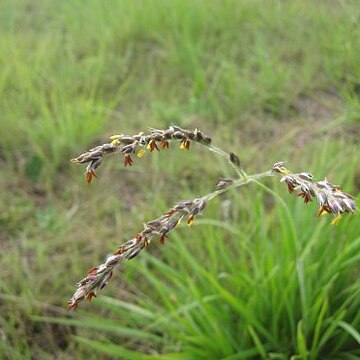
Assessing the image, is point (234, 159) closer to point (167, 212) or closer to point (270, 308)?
point (167, 212)

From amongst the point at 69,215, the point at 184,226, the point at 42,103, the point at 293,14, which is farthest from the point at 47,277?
the point at 293,14

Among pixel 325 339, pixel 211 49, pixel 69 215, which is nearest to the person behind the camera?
pixel 325 339

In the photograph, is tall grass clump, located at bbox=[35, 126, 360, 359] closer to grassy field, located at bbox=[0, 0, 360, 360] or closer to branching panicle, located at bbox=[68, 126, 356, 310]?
grassy field, located at bbox=[0, 0, 360, 360]

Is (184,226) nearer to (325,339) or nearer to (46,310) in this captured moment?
(46,310)

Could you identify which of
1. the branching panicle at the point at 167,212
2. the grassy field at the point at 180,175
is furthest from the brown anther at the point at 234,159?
the grassy field at the point at 180,175

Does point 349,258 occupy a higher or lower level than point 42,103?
higher

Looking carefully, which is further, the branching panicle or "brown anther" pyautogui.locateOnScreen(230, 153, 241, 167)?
"brown anther" pyautogui.locateOnScreen(230, 153, 241, 167)

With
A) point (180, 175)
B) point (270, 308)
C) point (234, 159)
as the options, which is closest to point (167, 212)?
point (234, 159)

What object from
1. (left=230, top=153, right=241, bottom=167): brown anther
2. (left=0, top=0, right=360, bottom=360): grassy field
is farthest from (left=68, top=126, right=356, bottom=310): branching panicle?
(left=0, top=0, right=360, bottom=360): grassy field
